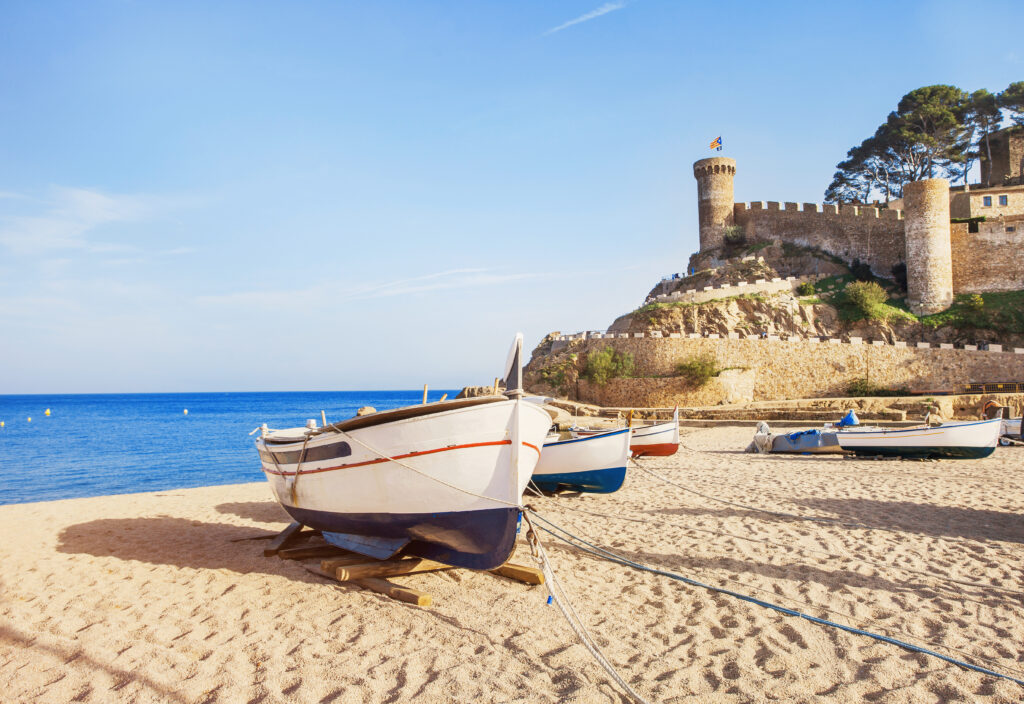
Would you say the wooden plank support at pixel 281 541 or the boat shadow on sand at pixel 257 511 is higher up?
the wooden plank support at pixel 281 541

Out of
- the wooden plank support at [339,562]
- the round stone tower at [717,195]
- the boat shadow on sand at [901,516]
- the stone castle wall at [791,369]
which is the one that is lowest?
the boat shadow on sand at [901,516]

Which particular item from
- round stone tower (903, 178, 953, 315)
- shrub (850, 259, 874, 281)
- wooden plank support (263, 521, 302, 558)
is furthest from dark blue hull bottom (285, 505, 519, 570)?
shrub (850, 259, 874, 281)

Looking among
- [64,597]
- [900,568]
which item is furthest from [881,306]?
[64,597]

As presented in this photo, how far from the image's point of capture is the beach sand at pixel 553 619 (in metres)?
3.84

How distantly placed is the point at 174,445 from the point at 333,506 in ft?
105

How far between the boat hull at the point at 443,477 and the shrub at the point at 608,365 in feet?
81.4

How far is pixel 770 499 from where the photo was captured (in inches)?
382

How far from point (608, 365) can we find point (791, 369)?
8.64m

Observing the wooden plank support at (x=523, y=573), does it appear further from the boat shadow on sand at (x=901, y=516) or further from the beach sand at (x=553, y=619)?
the boat shadow on sand at (x=901, y=516)

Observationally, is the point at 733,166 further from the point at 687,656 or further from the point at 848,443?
the point at 687,656

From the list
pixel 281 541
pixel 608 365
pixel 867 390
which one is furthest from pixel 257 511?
pixel 867 390

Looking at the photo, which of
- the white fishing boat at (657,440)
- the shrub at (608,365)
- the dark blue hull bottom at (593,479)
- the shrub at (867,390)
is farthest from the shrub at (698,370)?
the dark blue hull bottom at (593,479)

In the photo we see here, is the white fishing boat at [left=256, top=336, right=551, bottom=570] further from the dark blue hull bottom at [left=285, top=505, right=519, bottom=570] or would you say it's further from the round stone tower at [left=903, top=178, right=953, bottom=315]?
the round stone tower at [left=903, top=178, right=953, bottom=315]

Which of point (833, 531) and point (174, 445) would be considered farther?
point (174, 445)
